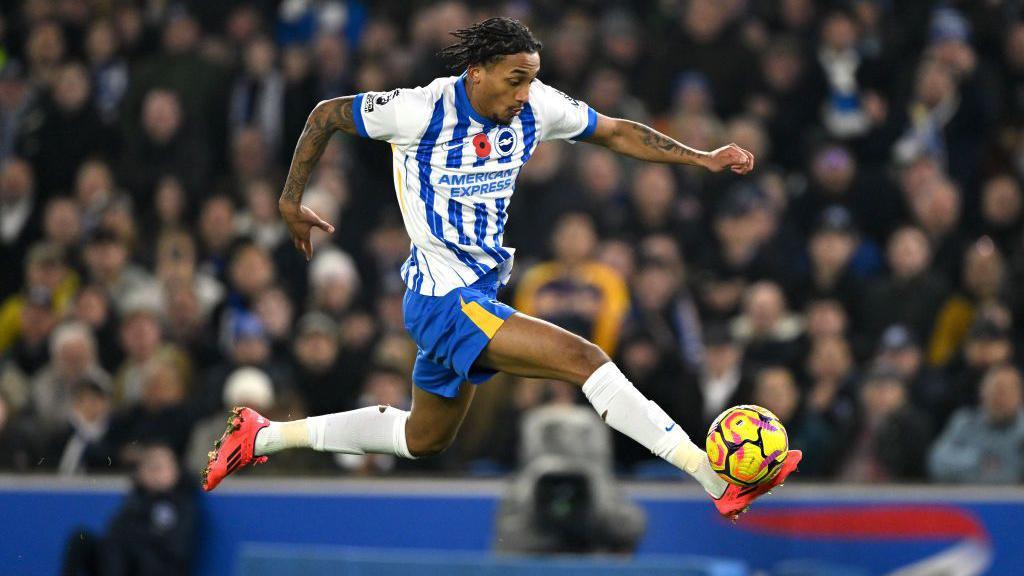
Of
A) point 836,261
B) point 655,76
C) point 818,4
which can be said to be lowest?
point 836,261

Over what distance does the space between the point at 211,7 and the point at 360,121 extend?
8.98 metres

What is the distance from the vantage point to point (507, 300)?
12.0 m

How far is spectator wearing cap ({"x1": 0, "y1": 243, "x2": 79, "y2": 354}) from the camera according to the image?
43.7ft

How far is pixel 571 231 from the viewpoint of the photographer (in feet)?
38.1

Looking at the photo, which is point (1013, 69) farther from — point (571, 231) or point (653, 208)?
point (571, 231)

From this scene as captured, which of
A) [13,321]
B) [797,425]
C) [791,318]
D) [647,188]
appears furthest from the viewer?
[13,321]

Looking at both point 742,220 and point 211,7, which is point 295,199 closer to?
point 742,220

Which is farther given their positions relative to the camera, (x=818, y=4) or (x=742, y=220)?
(x=818, y=4)

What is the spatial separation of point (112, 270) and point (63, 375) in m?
1.17

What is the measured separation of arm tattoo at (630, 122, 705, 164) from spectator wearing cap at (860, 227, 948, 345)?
415 cm

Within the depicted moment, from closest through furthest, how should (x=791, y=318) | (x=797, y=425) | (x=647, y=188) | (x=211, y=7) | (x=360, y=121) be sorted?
1. (x=360, y=121)
2. (x=797, y=425)
3. (x=791, y=318)
4. (x=647, y=188)
5. (x=211, y=7)

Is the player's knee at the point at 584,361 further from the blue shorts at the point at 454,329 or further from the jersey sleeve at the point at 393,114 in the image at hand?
the jersey sleeve at the point at 393,114

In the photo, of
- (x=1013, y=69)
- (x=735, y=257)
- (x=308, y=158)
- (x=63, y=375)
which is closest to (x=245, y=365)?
(x=63, y=375)

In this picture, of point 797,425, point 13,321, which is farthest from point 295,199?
point 13,321
